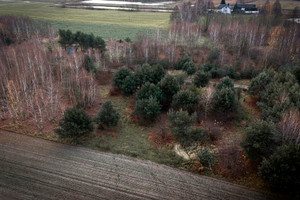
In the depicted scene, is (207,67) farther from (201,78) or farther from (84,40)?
(84,40)

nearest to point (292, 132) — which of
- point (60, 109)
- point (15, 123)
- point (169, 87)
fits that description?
point (169, 87)

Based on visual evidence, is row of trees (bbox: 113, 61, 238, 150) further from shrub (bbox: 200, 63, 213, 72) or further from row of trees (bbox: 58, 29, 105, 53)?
row of trees (bbox: 58, 29, 105, 53)

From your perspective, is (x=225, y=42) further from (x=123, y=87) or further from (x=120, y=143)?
(x=120, y=143)

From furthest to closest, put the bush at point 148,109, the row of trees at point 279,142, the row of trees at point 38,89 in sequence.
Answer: the row of trees at point 38,89
the bush at point 148,109
the row of trees at point 279,142

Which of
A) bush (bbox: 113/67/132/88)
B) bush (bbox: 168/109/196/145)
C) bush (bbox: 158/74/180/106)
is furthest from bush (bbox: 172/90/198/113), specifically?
bush (bbox: 113/67/132/88)

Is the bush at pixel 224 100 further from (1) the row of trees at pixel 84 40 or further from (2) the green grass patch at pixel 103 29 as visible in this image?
(2) the green grass patch at pixel 103 29

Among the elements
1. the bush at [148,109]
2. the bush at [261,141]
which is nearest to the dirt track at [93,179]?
the bush at [261,141]
